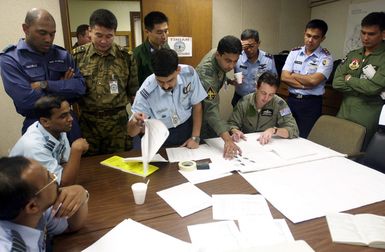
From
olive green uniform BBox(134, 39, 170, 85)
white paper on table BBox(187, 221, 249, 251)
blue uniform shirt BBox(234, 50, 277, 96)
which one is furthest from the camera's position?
blue uniform shirt BBox(234, 50, 277, 96)

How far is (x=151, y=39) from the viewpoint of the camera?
2686mm

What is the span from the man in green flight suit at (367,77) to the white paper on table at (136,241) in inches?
80.3

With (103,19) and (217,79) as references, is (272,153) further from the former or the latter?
(103,19)

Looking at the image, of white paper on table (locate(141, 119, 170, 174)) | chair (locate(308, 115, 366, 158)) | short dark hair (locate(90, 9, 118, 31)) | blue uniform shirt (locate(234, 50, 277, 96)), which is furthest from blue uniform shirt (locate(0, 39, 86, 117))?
chair (locate(308, 115, 366, 158))

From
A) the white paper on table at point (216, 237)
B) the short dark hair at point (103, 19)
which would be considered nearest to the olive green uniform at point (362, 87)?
the white paper on table at point (216, 237)

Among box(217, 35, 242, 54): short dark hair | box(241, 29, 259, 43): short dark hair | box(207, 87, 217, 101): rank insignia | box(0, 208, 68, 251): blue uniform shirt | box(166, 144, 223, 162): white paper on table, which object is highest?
box(241, 29, 259, 43): short dark hair

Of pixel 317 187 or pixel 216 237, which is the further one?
pixel 317 187

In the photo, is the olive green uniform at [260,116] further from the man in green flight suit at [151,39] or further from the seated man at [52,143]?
the seated man at [52,143]

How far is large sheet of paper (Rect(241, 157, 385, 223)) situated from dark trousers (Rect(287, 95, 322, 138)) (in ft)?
4.39

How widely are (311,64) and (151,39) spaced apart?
161 cm

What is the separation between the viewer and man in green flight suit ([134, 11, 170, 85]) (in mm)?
2602

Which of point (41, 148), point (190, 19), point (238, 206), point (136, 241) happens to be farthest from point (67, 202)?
point (190, 19)

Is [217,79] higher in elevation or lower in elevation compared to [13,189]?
higher

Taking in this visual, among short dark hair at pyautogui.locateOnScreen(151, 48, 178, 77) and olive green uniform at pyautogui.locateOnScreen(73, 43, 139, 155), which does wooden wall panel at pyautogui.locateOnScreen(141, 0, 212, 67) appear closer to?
olive green uniform at pyautogui.locateOnScreen(73, 43, 139, 155)
